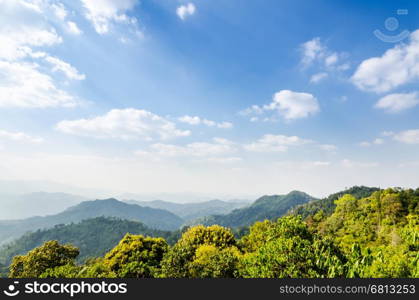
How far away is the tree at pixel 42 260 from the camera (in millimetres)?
35734

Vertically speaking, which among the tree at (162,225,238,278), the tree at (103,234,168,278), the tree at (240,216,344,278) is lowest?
the tree at (103,234,168,278)

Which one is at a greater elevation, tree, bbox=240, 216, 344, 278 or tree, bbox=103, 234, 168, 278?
tree, bbox=240, 216, 344, 278

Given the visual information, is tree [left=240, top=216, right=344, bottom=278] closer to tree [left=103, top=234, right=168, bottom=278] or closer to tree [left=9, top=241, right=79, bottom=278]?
tree [left=103, top=234, right=168, bottom=278]

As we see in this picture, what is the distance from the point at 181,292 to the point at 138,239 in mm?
33167

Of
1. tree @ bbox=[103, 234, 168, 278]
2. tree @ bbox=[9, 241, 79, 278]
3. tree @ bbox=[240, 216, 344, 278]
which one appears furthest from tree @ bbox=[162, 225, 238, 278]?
tree @ bbox=[9, 241, 79, 278]

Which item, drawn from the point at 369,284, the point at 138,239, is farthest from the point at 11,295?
the point at 138,239

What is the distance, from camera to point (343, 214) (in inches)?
2980

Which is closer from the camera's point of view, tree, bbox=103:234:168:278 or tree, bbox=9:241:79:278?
tree, bbox=9:241:79:278

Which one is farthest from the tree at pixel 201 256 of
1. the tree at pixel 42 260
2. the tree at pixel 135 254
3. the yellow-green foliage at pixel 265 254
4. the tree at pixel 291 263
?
the tree at pixel 42 260

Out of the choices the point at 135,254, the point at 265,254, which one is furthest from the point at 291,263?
the point at 135,254

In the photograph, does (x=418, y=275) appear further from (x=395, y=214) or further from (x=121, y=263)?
(x=395, y=214)

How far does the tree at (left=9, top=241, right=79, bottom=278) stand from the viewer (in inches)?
1407

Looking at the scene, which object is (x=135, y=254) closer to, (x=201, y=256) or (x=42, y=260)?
(x=42, y=260)

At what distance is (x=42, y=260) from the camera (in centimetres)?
3688
